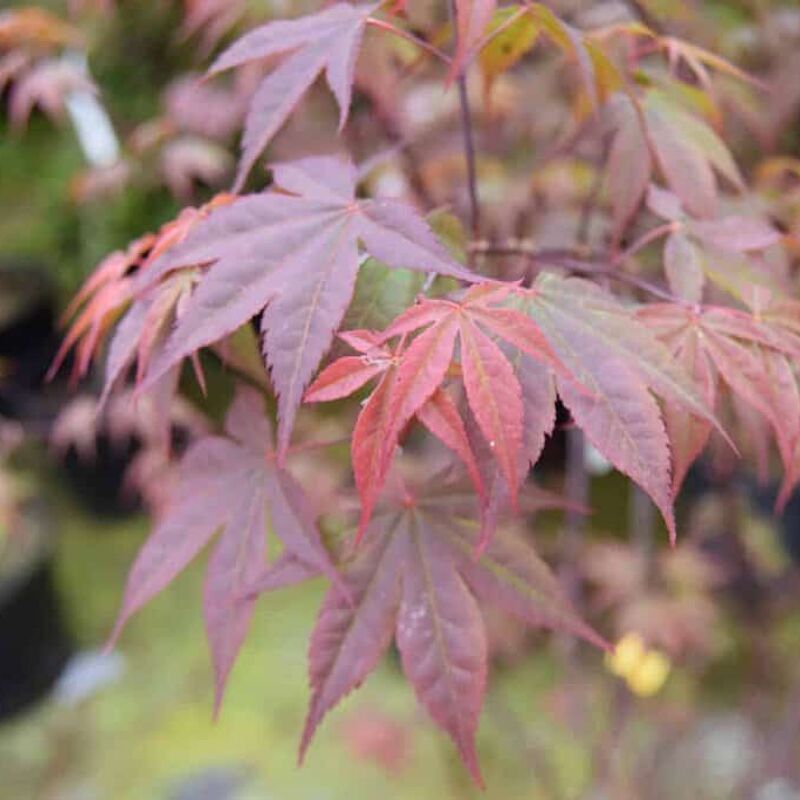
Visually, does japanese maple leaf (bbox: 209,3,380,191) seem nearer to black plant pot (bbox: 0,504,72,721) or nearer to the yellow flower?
Answer: the yellow flower

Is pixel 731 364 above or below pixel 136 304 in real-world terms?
below

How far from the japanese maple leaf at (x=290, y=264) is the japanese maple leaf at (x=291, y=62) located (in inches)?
1.7

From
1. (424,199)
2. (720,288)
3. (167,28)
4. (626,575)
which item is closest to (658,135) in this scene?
(720,288)

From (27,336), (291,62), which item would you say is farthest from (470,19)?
(27,336)

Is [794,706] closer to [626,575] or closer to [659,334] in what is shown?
[626,575]

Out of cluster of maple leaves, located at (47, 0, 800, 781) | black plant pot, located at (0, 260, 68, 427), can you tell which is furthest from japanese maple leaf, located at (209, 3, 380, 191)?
black plant pot, located at (0, 260, 68, 427)

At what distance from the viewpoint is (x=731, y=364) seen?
2.01 ft

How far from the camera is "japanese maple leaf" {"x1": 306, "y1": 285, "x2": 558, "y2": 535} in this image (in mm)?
490

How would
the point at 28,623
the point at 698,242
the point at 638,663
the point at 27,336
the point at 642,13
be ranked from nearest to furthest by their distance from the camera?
1. the point at 698,242
2. the point at 642,13
3. the point at 638,663
4. the point at 28,623
5. the point at 27,336

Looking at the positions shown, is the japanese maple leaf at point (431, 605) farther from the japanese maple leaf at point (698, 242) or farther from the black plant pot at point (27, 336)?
the black plant pot at point (27, 336)

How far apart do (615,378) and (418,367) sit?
0.41 feet

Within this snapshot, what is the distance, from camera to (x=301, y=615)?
2.14 metres

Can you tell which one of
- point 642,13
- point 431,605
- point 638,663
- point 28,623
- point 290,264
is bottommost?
point 28,623

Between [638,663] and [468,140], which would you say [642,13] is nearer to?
[468,140]
